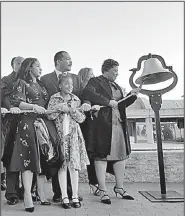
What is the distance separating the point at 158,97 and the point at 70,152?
3.99 ft

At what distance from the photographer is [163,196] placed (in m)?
2.90

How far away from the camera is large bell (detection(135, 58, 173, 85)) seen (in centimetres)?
312

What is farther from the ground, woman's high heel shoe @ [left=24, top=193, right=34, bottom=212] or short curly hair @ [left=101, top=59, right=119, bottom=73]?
short curly hair @ [left=101, top=59, right=119, bottom=73]

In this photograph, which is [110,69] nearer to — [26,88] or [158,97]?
[158,97]

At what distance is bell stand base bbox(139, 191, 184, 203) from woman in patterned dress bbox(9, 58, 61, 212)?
1006 millimetres

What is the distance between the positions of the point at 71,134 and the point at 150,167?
5.41 feet

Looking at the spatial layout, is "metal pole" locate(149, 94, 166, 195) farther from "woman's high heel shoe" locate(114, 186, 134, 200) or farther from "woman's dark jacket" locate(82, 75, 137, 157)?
"woman's high heel shoe" locate(114, 186, 134, 200)

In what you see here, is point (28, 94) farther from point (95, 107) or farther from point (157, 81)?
point (157, 81)

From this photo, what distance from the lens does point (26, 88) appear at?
2619 mm

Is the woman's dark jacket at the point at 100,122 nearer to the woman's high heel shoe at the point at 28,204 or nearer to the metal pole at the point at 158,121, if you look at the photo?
the metal pole at the point at 158,121

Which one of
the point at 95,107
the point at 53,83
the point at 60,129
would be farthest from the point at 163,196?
the point at 53,83

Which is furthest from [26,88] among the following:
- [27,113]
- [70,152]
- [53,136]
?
[70,152]

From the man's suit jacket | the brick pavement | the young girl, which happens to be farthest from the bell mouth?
the brick pavement

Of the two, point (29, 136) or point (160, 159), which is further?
point (160, 159)
